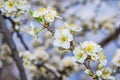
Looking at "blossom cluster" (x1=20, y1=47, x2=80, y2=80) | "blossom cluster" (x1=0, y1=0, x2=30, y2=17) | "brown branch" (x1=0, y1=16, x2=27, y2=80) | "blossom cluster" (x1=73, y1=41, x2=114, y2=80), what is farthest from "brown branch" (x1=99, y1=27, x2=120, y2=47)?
"blossom cluster" (x1=73, y1=41, x2=114, y2=80)

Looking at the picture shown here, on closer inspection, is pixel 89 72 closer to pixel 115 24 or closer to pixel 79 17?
pixel 115 24

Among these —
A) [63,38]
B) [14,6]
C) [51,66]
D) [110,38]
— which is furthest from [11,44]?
[110,38]

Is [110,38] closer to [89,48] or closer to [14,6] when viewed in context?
[14,6]

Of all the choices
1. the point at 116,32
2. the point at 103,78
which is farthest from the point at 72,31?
the point at 116,32

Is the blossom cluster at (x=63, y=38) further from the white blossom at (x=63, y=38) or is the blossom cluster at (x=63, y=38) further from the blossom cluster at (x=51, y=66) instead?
the blossom cluster at (x=51, y=66)

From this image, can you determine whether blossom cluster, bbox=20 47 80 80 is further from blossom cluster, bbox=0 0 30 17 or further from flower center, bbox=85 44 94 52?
flower center, bbox=85 44 94 52

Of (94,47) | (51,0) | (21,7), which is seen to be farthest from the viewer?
(51,0)

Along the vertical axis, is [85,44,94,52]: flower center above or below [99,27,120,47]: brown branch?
below

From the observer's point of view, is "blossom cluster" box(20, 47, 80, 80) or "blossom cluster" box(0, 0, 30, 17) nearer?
"blossom cluster" box(0, 0, 30, 17)

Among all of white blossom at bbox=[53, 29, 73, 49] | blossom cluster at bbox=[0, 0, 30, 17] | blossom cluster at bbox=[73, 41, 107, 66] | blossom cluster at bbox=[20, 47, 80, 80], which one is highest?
blossom cluster at bbox=[20, 47, 80, 80]
